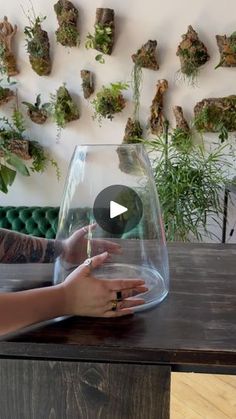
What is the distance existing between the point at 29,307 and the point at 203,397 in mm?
1755

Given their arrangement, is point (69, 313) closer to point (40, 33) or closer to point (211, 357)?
point (211, 357)

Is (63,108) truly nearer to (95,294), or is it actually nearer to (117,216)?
(117,216)

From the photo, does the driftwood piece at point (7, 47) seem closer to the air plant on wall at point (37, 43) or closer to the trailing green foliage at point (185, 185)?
the air plant on wall at point (37, 43)

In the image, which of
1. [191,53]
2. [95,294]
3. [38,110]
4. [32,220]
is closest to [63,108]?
[38,110]

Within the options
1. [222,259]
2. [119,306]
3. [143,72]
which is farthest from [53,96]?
[119,306]

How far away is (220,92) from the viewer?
9.58 ft

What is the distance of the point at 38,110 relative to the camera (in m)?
3.04

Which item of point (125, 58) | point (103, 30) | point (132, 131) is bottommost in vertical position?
point (132, 131)

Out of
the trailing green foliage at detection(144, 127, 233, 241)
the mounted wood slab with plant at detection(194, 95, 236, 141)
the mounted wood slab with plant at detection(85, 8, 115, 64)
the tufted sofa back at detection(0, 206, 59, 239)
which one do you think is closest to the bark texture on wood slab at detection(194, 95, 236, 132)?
the mounted wood slab with plant at detection(194, 95, 236, 141)

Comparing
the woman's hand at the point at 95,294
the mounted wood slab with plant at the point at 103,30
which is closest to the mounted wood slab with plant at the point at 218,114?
the mounted wood slab with plant at the point at 103,30

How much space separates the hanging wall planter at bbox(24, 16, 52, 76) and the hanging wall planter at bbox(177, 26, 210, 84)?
→ 96 cm

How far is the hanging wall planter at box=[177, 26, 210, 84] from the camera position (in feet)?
9.15

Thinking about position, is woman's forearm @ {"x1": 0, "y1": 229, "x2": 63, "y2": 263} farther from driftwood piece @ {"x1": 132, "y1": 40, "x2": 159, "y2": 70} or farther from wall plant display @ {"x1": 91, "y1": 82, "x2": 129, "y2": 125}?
driftwood piece @ {"x1": 132, "y1": 40, "x2": 159, "y2": 70}

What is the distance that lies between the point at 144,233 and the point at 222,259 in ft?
1.14
